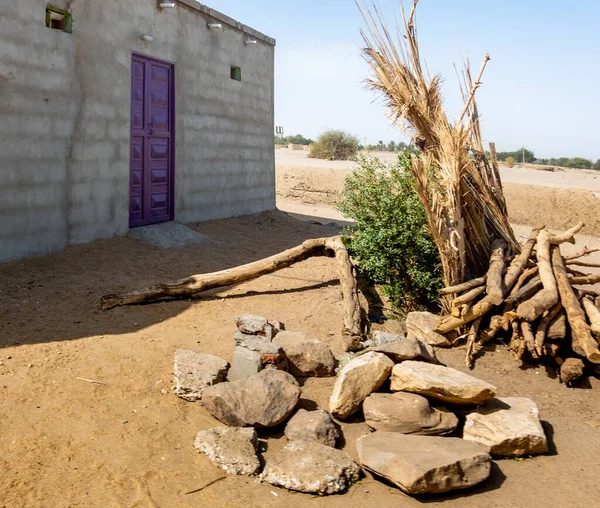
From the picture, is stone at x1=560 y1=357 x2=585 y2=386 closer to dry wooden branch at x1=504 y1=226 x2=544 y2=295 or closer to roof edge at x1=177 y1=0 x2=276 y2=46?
dry wooden branch at x1=504 y1=226 x2=544 y2=295

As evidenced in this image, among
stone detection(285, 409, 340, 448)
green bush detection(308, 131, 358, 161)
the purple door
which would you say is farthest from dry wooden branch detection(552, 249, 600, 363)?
green bush detection(308, 131, 358, 161)

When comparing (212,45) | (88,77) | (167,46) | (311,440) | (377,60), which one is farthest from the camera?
(212,45)

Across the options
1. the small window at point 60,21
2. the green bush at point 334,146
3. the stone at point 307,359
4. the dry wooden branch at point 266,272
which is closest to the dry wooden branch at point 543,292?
the dry wooden branch at point 266,272

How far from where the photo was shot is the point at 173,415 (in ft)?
14.4

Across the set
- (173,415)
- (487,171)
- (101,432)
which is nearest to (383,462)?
(173,415)

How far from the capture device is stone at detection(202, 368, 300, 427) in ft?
14.2

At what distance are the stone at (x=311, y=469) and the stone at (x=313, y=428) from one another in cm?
18

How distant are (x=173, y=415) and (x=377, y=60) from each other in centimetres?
390

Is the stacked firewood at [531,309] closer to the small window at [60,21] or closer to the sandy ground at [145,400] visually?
the sandy ground at [145,400]

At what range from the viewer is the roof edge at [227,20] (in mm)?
10359

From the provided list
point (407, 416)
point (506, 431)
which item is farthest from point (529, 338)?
point (407, 416)

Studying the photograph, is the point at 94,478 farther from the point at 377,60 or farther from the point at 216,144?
the point at 216,144

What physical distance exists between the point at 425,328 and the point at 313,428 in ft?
7.58

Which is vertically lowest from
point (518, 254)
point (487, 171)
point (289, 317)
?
point (289, 317)
